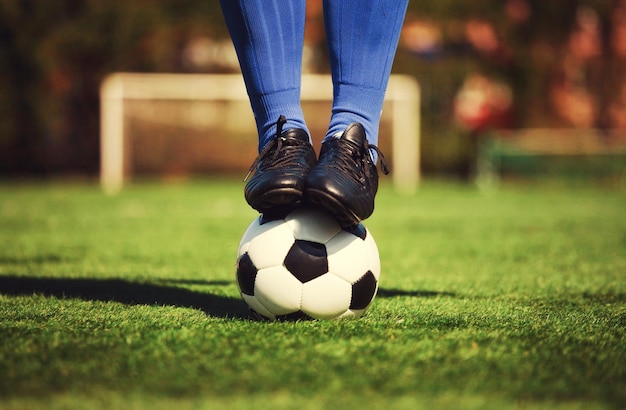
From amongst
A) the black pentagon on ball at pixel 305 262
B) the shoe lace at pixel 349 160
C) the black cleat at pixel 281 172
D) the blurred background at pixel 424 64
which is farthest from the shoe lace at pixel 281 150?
the blurred background at pixel 424 64

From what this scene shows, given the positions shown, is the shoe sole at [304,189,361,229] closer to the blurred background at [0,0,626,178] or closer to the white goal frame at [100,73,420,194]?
the white goal frame at [100,73,420,194]

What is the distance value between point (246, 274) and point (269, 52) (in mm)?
635

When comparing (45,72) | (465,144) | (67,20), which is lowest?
(465,144)

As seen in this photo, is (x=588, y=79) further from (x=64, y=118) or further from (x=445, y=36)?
(x=64, y=118)

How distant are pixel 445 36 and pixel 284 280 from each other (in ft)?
51.5

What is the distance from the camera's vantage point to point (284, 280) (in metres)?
2.06

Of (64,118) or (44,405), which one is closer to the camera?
(44,405)

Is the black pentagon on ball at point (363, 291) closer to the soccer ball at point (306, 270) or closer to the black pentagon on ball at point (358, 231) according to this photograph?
the soccer ball at point (306, 270)

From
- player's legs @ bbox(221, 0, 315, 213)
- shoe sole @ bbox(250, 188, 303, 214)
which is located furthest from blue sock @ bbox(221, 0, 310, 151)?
shoe sole @ bbox(250, 188, 303, 214)

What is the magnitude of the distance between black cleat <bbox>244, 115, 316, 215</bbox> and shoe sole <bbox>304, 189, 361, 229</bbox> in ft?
0.13

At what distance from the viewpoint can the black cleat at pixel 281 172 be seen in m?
1.99

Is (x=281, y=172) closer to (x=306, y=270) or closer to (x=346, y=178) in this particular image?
(x=346, y=178)

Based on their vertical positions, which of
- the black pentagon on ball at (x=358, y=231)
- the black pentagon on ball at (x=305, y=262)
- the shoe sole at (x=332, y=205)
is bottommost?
the black pentagon on ball at (x=305, y=262)

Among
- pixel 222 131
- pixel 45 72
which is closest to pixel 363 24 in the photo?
pixel 222 131
